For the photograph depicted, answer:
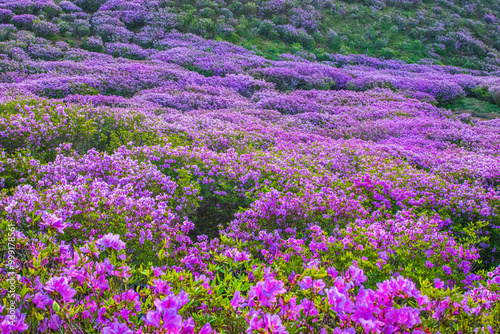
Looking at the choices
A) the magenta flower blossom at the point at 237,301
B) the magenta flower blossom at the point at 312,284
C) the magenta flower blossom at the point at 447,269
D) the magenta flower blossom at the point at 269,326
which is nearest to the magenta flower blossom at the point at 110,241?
the magenta flower blossom at the point at 237,301

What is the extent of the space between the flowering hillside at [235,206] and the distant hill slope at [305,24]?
621 cm

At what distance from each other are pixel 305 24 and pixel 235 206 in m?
27.2

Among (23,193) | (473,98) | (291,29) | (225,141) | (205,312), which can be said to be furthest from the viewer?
(291,29)

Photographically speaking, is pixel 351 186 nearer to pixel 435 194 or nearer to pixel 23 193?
pixel 435 194

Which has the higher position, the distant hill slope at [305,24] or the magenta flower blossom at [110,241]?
the magenta flower blossom at [110,241]

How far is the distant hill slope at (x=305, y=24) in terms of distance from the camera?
74.9ft

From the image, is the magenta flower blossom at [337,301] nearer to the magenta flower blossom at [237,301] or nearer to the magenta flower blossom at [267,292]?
the magenta flower blossom at [267,292]

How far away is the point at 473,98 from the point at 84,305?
74.6ft

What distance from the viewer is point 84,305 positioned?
1.82m

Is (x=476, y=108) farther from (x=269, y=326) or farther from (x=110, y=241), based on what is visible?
(x=110, y=241)

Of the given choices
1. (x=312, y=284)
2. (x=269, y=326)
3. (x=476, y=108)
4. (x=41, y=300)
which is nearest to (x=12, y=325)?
(x=41, y=300)

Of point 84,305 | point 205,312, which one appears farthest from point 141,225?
point 205,312

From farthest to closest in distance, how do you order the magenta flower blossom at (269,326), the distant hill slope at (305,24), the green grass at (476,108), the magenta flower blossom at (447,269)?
1. the distant hill slope at (305,24)
2. the green grass at (476,108)
3. the magenta flower blossom at (447,269)
4. the magenta flower blossom at (269,326)

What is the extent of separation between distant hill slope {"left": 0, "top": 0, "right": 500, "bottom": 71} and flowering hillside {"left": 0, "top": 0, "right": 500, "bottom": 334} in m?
6.21
